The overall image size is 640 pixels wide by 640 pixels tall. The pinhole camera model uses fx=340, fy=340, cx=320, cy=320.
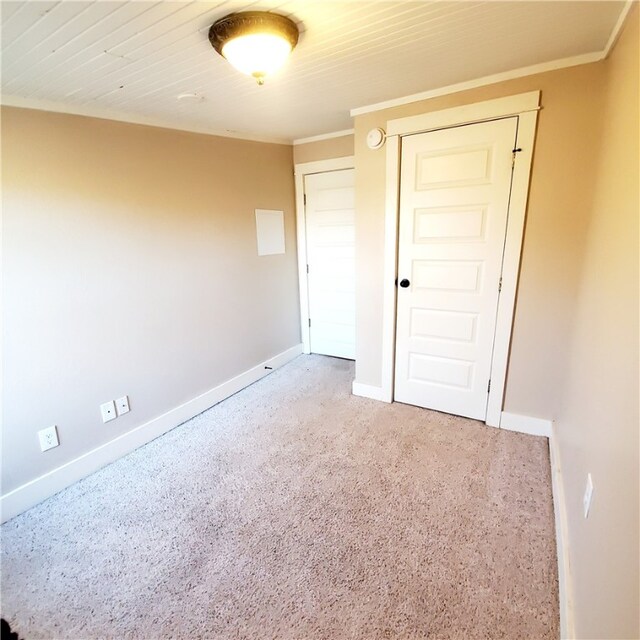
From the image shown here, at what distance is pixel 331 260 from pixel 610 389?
2.69 m

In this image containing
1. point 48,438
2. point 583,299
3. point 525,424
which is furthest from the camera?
point 525,424

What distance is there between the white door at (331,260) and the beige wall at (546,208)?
32.0 inches

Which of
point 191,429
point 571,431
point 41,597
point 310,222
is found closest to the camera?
point 41,597

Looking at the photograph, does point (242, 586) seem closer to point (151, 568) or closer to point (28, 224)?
point (151, 568)

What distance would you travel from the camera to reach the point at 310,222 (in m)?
3.53

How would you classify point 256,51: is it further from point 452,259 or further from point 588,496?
point 588,496

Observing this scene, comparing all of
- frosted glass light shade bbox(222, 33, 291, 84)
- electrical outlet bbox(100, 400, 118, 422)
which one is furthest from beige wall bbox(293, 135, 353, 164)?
electrical outlet bbox(100, 400, 118, 422)

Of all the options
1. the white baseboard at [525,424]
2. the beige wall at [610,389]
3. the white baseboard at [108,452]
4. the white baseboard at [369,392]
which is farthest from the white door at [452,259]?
the white baseboard at [108,452]

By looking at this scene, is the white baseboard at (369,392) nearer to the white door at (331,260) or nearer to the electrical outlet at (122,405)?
the white door at (331,260)

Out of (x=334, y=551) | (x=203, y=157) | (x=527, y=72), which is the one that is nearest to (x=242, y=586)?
(x=334, y=551)

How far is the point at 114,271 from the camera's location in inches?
85.1

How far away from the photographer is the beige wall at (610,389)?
0.84m

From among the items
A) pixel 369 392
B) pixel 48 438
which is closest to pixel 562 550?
pixel 369 392

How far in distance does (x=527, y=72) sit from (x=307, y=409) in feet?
8.56
